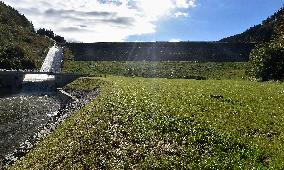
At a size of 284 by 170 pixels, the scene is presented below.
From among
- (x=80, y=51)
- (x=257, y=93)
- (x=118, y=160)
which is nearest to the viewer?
(x=118, y=160)

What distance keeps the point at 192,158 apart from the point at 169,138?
4.16 m

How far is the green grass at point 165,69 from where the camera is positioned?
4387 inches

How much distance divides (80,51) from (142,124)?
460 feet

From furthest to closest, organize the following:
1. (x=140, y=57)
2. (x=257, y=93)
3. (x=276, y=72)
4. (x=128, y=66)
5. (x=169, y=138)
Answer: (x=140, y=57) → (x=128, y=66) → (x=276, y=72) → (x=257, y=93) → (x=169, y=138)

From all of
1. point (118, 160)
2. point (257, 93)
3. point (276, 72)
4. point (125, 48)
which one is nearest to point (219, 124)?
point (118, 160)

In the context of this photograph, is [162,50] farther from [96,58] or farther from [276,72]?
[276,72]

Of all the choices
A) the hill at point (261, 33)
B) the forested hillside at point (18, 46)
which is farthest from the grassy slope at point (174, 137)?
the hill at point (261, 33)

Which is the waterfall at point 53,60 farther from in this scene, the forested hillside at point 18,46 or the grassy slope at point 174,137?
the grassy slope at point 174,137

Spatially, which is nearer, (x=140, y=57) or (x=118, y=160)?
(x=118, y=160)

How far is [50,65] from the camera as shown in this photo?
135500mm

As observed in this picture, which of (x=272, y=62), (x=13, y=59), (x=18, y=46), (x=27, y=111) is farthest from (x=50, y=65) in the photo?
(x=272, y=62)

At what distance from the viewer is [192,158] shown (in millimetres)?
21406

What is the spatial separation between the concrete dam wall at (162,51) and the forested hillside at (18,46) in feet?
45.2

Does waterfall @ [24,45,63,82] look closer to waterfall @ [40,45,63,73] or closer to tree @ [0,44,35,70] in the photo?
waterfall @ [40,45,63,73]
